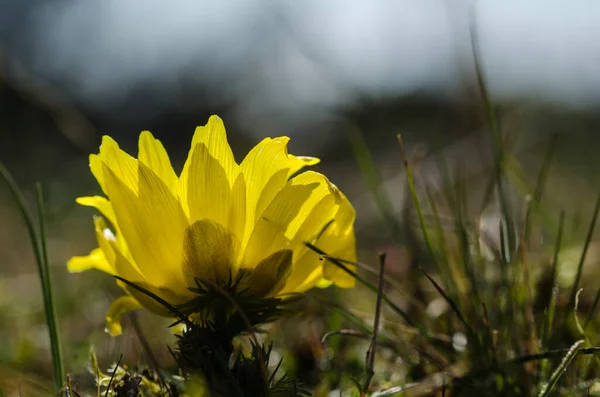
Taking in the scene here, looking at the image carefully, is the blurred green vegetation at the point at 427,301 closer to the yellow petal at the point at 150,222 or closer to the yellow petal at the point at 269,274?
the yellow petal at the point at 269,274

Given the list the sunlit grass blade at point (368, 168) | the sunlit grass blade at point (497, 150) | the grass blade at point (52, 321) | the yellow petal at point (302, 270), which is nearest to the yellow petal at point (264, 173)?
the yellow petal at point (302, 270)

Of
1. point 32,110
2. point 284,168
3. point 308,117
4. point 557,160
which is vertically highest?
point 32,110

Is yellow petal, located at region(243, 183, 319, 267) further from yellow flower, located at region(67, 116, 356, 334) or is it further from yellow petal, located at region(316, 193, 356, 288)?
yellow petal, located at region(316, 193, 356, 288)

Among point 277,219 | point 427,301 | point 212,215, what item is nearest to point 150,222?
point 212,215

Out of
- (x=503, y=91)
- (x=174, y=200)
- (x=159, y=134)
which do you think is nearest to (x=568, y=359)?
(x=174, y=200)

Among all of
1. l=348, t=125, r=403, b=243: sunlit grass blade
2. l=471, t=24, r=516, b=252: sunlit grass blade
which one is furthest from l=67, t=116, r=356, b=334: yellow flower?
l=348, t=125, r=403, b=243: sunlit grass blade

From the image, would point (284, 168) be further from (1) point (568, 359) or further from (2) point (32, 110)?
(2) point (32, 110)
